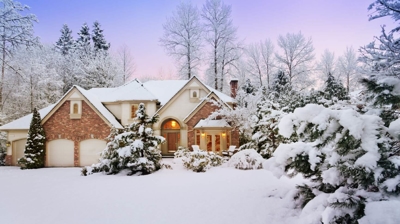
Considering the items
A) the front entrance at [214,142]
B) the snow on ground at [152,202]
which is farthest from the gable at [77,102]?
the snow on ground at [152,202]

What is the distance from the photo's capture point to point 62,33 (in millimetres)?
38531

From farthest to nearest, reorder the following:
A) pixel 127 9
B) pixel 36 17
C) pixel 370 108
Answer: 1. pixel 127 9
2. pixel 36 17
3. pixel 370 108

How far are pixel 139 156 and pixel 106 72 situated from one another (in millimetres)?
22206

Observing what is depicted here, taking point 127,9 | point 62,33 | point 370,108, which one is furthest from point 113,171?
point 62,33

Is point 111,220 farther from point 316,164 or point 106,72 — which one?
point 106,72

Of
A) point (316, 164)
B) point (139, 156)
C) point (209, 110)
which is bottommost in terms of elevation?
point (139, 156)

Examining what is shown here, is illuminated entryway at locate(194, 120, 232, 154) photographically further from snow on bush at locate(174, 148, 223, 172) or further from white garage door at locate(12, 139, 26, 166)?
white garage door at locate(12, 139, 26, 166)

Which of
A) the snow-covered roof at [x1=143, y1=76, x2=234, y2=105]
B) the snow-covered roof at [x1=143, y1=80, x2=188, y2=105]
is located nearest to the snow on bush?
the snow-covered roof at [x1=143, y1=76, x2=234, y2=105]

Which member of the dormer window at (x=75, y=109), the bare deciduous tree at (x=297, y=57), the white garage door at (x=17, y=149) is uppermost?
the bare deciduous tree at (x=297, y=57)

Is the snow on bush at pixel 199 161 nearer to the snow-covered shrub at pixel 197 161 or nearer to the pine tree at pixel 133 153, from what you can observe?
the snow-covered shrub at pixel 197 161

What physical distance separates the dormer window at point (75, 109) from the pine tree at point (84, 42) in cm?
1850

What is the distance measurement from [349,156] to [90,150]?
56.2 feet

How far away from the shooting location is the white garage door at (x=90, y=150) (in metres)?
17.0

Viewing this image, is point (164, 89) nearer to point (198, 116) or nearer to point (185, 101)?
point (185, 101)
